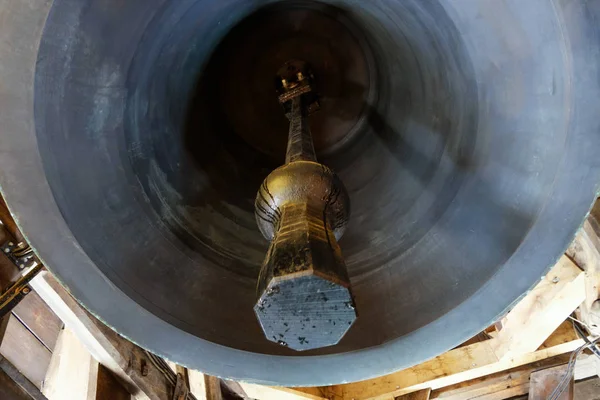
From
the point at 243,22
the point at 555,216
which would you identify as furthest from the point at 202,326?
the point at 243,22

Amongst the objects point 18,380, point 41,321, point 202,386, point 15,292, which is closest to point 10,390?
point 18,380

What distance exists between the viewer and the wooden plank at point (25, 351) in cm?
175

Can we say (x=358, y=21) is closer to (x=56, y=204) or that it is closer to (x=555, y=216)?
(x=555, y=216)

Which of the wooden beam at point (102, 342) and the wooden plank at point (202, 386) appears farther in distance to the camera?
the wooden plank at point (202, 386)

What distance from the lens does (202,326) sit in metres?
0.87

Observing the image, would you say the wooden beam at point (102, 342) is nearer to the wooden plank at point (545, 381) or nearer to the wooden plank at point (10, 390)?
the wooden plank at point (10, 390)

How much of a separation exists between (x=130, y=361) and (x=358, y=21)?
3.23ft

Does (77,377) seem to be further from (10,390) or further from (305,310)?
(305,310)

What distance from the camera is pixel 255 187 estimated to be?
1234 millimetres

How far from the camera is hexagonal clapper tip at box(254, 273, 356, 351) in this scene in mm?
588

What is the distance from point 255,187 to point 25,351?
3.77 feet

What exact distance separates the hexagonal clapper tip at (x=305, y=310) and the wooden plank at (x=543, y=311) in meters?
0.77

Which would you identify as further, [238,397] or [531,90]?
[238,397]

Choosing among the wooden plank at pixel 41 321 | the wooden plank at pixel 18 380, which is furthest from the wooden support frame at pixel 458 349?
the wooden plank at pixel 41 321
